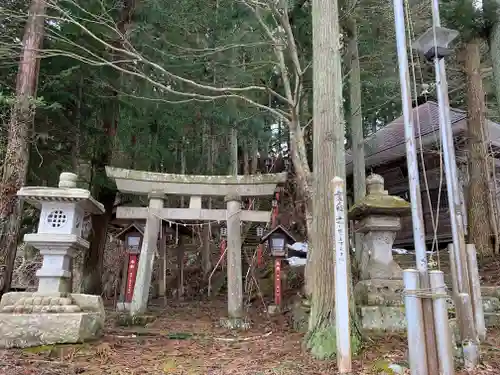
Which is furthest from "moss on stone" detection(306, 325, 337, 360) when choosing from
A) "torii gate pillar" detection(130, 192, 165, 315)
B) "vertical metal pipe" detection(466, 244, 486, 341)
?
"torii gate pillar" detection(130, 192, 165, 315)

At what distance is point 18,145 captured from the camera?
6922 millimetres

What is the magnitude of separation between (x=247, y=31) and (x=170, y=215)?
4.65 meters

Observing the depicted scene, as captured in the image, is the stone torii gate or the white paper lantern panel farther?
the stone torii gate

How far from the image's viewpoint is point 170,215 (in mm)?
8625

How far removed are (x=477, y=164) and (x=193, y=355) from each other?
950cm

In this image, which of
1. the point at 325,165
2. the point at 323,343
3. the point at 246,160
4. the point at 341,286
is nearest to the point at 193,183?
the point at 325,165

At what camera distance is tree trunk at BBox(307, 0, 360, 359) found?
4781mm

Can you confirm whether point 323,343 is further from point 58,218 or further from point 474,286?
point 58,218

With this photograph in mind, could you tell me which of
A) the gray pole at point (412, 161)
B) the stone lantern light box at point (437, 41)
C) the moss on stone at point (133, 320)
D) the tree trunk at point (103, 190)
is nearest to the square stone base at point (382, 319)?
the gray pole at point (412, 161)

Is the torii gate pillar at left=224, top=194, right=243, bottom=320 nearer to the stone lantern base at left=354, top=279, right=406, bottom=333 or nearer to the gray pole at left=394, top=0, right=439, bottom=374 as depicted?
the stone lantern base at left=354, top=279, right=406, bottom=333

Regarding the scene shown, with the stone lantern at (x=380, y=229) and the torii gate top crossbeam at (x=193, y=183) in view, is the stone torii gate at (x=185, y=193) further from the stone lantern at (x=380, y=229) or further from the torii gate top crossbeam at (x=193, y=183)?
the stone lantern at (x=380, y=229)

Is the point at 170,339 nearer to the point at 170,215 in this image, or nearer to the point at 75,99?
the point at 170,215

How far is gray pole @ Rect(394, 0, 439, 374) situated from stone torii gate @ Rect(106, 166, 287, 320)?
16.7ft

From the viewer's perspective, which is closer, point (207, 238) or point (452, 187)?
point (452, 187)
